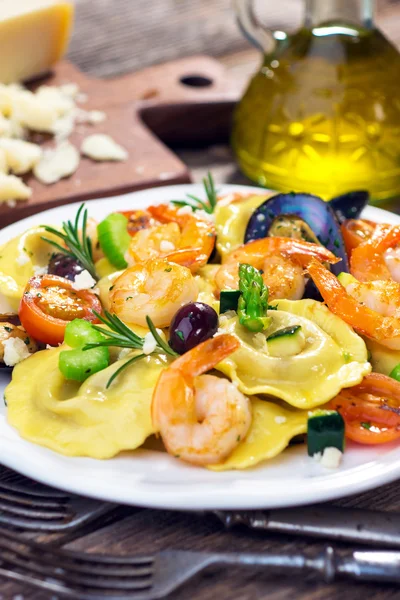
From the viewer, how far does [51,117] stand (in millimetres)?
3994

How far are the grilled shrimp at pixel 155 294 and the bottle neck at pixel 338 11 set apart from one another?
67.2 inches

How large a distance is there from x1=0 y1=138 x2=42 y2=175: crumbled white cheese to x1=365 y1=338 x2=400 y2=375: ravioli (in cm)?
201

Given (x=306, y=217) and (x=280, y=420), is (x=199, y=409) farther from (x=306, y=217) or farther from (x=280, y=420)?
(x=306, y=217)

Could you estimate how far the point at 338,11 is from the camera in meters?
3.49

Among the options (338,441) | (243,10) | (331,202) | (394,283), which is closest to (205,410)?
(338,441)

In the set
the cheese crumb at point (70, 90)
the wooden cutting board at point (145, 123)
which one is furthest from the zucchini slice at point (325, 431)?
the cheese crumb at point (70, 90)

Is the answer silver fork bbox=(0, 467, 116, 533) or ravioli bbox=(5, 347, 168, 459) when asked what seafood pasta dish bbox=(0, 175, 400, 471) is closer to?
ravioli bbox=(5, 347, 168, 459)

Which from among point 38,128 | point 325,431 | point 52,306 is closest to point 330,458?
point 325,431

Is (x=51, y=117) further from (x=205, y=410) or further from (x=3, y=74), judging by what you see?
(x=205, y=410)

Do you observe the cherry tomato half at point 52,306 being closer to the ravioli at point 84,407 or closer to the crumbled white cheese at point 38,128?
the ravioli at point 84,407

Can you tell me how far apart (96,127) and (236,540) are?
2.69 m

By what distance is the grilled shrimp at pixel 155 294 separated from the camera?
232 centimetres

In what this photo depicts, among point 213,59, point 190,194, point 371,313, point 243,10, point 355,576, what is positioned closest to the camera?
point 355,576

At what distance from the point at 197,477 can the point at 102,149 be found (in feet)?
7.54
